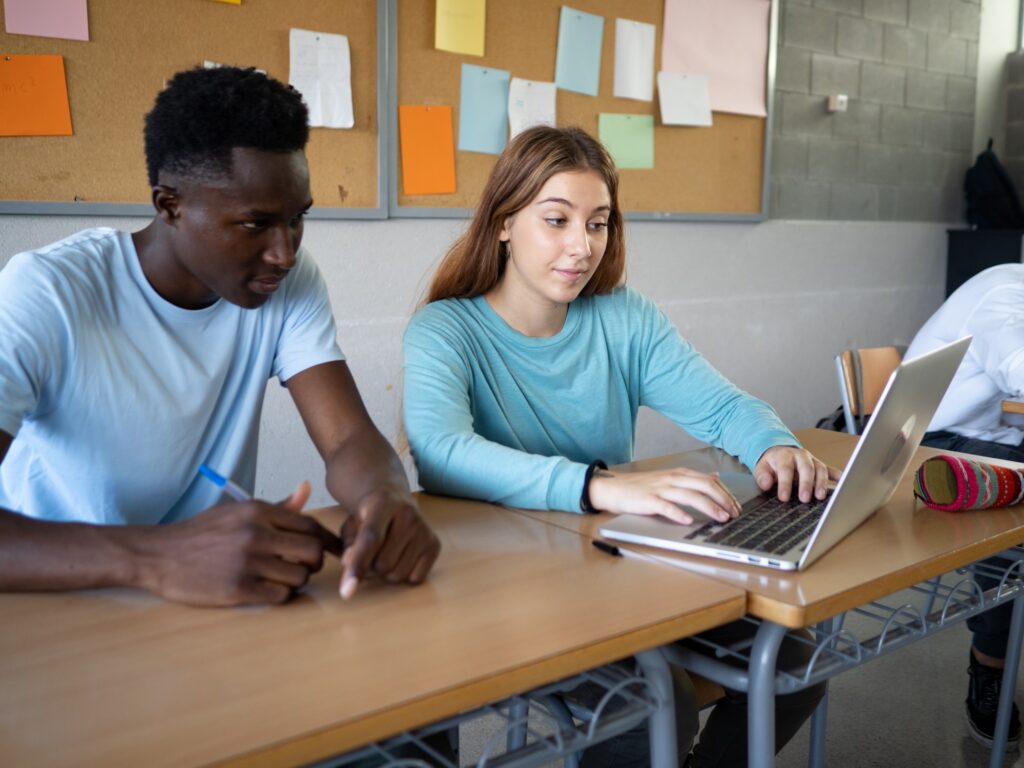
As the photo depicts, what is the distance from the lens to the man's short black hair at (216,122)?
1.21 meters

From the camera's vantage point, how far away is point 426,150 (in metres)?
3.01

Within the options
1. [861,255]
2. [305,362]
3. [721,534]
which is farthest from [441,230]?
[861,255]

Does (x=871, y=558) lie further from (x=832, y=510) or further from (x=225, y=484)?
(x=225, y=484)

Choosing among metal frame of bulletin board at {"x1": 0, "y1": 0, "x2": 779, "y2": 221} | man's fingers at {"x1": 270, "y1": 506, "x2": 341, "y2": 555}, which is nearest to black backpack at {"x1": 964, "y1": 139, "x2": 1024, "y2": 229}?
metal frame of bulletin board at {"x1": 0, "y1": 0, "x2": 779, "y2": 221}

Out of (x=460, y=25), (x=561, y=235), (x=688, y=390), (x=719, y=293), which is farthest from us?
(x=719, y=293)

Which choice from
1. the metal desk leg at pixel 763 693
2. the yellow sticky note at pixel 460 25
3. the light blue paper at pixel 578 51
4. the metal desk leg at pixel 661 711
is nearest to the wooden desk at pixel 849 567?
the metal desk leg at pixel 763 693

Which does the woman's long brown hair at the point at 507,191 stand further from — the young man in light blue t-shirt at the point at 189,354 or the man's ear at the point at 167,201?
the man's ear at the point at 167,201

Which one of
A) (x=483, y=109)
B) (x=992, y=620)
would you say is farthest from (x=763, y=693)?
(x=483, y=109)

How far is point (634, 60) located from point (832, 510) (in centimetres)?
273

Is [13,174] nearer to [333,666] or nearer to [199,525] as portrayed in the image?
[199,525]

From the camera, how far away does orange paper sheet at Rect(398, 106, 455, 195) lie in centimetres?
296

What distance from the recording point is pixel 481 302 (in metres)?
1.74

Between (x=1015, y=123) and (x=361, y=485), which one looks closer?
(x=361, y=485)

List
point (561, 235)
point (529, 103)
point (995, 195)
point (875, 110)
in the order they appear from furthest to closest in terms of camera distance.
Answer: point (995, 195)
point (875, 110)
point (529, 103)
point (561, 235)
